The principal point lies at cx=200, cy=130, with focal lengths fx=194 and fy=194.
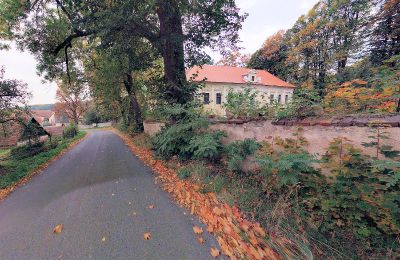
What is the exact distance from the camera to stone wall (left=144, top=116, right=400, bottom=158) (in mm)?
2633

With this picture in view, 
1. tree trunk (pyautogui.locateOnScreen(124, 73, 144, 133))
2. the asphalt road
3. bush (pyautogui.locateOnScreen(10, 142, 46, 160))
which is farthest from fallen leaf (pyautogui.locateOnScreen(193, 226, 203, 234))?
tree trunk (pyautogui.locateOnScreen(124, 73, 144, 133))

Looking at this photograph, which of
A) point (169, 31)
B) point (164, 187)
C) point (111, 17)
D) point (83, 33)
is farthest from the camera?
point (83, 33)

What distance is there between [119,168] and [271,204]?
238 inches

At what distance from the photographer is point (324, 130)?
3367mm

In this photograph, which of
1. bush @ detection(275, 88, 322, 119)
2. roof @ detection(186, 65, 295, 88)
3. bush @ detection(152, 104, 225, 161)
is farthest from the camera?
roof @ detection(186, 65, 295, 88)

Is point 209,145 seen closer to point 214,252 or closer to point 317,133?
point 317,133

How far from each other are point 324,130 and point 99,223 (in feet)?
14.6

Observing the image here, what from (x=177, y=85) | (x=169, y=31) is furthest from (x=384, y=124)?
(x=169, y=31)

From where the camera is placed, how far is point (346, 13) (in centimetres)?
2297

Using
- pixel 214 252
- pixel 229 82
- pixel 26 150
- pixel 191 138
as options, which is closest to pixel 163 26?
pixel 191 138

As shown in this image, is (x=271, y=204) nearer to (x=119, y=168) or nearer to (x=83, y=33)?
(x=119, y=168)

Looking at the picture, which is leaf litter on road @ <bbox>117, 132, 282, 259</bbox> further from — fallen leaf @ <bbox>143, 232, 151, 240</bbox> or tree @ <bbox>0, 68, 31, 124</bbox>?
tree @ <bbox>0, 68, 31, 124</bbox>

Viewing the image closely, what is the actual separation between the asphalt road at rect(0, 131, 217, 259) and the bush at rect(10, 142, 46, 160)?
8.77m

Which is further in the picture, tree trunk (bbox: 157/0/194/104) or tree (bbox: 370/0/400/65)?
tree (bbox: 370/0/400/65)
